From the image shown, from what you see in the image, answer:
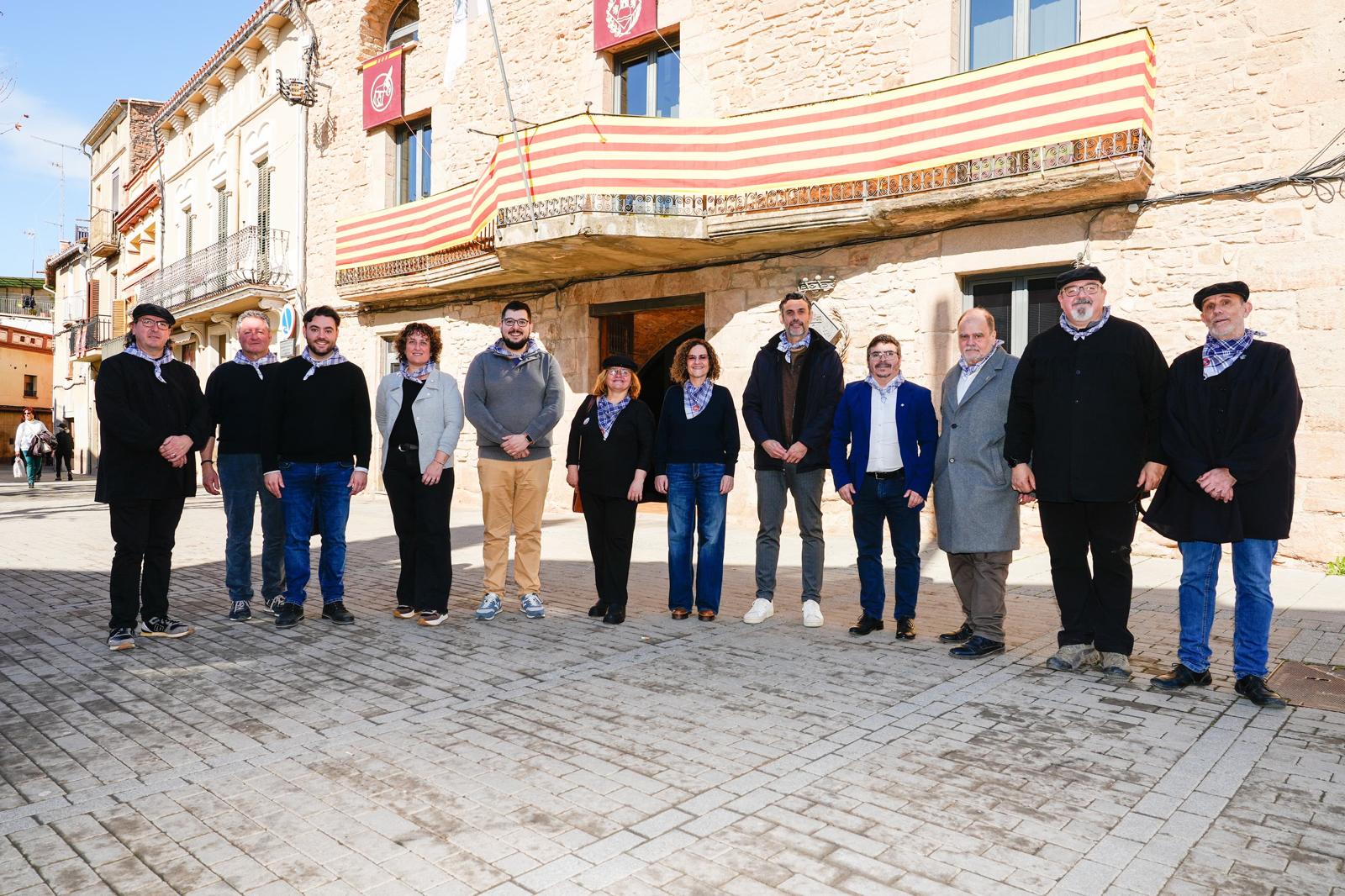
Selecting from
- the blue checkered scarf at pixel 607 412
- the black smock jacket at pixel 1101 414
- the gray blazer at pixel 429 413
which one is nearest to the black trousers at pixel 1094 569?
the black smock jacket at pixel 1101 414

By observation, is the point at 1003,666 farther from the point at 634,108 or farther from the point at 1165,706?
the point at 634,108

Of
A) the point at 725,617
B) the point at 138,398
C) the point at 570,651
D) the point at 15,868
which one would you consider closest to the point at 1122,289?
the point at 725,617

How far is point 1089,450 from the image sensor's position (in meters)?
4.55

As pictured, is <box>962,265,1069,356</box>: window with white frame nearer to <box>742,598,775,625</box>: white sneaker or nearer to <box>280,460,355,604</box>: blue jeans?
<box>742,598,775,625</box>: white sneaker

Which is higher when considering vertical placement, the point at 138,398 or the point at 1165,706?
the point at 138,398

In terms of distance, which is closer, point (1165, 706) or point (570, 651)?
point (1165, 706)

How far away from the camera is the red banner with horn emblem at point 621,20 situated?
12727mm

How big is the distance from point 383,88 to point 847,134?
1028 cm

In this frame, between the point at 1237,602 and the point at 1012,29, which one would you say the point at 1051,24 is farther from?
the point at 1237,602

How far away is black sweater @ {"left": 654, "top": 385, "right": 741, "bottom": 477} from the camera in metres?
6.17

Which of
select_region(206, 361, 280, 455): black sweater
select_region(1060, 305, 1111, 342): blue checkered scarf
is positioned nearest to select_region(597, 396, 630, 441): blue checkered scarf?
select_region(206, 361, 280, 455): black sweater

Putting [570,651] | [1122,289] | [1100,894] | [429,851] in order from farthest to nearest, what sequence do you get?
[1122,289]
[570,651]
[429,851]
[1100,894]

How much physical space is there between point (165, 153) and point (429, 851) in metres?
31.1

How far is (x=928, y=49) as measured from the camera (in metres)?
10.2
